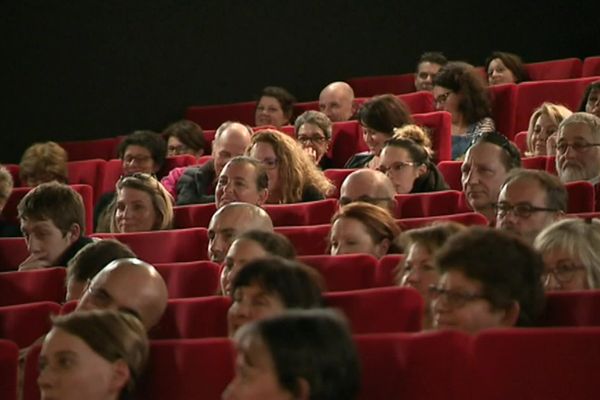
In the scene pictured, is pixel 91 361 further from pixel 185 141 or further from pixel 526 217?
pixel 185 141

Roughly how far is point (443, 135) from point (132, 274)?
157 cm

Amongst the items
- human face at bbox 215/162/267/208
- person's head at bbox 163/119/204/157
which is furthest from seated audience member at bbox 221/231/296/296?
person's head at bbox 163/119/204/157

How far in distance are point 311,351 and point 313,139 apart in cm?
Answer: 221

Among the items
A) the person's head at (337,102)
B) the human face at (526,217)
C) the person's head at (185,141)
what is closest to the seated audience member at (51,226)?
the human face at (526,217)

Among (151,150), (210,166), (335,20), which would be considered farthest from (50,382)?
(335,20)

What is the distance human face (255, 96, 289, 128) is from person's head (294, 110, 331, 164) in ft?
1.84

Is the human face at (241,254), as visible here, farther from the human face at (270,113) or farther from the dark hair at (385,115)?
the human face at (270,113)

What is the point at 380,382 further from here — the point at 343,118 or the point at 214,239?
the point at 343,118

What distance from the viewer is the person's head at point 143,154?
336 centimetres

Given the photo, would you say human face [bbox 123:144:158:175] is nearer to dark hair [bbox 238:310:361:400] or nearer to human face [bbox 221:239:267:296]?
human face [bbox 221:239:267:296]

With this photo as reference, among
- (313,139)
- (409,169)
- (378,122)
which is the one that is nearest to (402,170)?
(409,169)

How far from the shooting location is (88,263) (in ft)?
6.49

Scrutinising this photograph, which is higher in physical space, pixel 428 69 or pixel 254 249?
Answer: pixel 428 69

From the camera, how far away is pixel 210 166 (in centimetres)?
317
